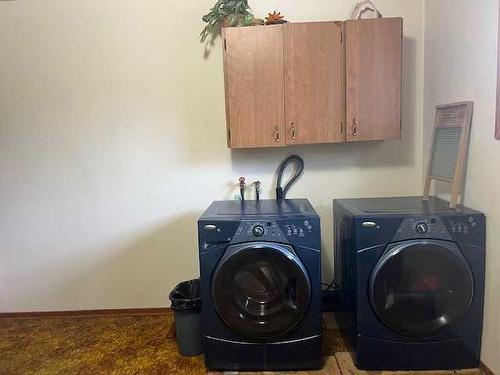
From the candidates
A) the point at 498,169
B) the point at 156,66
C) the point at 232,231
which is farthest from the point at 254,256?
the point at 156,66

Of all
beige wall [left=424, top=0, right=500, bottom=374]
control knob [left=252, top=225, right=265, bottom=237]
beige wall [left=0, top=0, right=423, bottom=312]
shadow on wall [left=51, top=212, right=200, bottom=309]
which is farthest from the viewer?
shadow on wall [left=51, top=212, right=200, bottom=309]

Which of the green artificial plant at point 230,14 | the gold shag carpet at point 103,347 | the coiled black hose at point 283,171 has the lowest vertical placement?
the gold shag carpet at point 103,347

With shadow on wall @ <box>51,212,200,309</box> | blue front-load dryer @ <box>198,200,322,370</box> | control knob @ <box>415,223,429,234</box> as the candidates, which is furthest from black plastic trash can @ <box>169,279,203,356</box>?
control knob @ <box>415,223,429,234</box>

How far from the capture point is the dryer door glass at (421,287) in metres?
1.78

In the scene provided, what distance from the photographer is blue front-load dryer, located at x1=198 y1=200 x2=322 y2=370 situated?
1.84 meters

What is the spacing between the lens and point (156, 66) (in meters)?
2.49

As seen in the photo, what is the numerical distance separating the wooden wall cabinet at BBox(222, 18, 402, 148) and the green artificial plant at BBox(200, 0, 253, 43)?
0.42 ft

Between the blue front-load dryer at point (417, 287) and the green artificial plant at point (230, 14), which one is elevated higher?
the green artificial plant at point (230, 14)

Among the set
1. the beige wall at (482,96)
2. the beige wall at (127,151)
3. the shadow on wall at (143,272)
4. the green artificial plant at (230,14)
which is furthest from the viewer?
the shadow on wall at (143,272)

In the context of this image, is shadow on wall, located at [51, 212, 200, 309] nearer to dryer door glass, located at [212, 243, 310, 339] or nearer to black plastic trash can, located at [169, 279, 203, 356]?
black plastic trash can, located at [169, 279, 203, 356]

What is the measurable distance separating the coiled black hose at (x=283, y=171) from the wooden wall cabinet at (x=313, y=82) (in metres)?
0.30

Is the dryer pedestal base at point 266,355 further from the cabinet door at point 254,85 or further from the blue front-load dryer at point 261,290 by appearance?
the cabinet door at point 254,85

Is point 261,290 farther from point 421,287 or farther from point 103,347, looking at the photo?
point 103,347

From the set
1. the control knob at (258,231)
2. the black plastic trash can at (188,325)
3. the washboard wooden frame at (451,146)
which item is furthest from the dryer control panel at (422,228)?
the black plastic trash can at (188,325)
